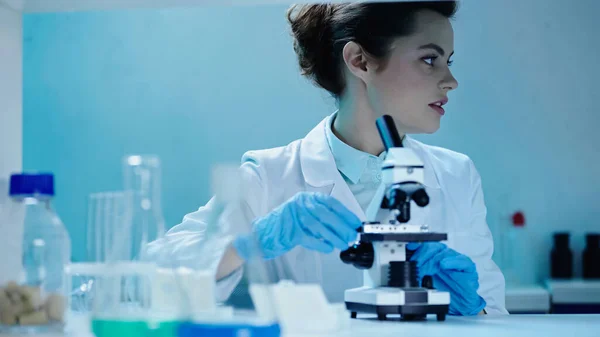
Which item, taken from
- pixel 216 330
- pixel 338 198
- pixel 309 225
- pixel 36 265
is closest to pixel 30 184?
pixel 36 265

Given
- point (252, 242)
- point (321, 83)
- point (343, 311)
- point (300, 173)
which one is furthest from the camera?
point (321, 83)

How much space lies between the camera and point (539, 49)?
3785mm

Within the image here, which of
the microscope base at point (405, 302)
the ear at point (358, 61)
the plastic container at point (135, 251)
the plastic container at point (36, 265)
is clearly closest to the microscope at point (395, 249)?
the microscope base at point (405, 302)

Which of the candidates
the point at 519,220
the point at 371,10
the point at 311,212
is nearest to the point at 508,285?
the point at 519,220

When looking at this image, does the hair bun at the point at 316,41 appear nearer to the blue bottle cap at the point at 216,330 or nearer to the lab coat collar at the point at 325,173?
the lab coat collar at the point at 325,173

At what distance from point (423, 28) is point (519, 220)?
67.9 inches

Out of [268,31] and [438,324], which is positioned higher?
[268,31]

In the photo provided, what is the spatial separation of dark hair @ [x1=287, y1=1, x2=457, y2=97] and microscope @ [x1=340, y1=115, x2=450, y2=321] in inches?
38.4

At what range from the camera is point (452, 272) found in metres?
1.65

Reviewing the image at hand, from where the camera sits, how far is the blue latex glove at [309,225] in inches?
57.6

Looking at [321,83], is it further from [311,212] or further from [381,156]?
[311,212]

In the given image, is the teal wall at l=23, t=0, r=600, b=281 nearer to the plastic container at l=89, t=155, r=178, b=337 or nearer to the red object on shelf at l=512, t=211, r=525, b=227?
the red object on shelf at l=512, t=211, r=525, b=227

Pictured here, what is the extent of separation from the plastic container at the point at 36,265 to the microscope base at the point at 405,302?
53 cm

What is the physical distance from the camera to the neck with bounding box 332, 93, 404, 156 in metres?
2.40
